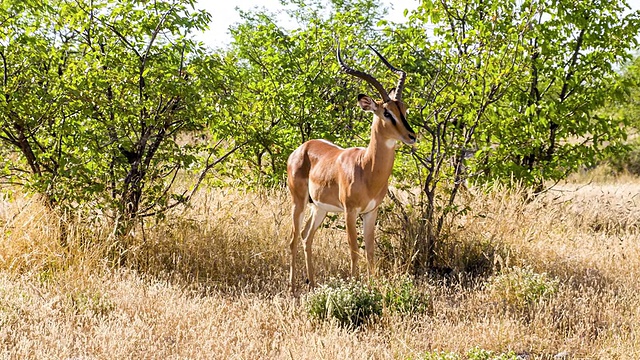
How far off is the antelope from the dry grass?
680 millimetres

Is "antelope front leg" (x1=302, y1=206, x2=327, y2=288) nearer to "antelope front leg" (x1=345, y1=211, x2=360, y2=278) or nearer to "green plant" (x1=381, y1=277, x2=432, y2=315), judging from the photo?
"antelope front leg" (x1=345, y1=211, x2=360, y2=278)

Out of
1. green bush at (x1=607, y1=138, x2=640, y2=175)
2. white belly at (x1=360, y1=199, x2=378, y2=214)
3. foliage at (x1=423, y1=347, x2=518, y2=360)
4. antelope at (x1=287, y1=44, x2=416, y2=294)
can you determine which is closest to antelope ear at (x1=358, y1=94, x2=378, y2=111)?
antelope at (x1=287, y1=44, x2=416, y2=294)

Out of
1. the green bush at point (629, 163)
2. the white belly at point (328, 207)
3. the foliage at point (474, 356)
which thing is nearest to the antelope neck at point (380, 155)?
the white belly at point (328, 207)

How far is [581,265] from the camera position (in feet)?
22.9

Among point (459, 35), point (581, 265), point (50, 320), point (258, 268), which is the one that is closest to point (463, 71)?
point (459, 35)

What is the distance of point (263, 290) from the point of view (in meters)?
6.46

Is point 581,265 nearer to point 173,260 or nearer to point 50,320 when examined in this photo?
point 173,260

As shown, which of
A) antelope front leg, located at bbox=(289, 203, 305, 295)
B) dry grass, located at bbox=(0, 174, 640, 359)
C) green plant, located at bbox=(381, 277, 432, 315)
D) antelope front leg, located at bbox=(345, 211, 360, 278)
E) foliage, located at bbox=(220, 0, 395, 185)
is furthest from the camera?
foliage, located at bbox=(220, 0, 395, 185)

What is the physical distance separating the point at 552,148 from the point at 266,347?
5829 mm

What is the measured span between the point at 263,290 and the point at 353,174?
1.47 meters

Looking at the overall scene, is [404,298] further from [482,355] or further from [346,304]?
[482,355]

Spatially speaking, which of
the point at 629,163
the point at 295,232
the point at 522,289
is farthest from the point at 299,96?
the point at 629,163

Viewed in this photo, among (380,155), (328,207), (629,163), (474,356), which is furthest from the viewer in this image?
(629,163)

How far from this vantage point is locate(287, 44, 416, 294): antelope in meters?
5.80
